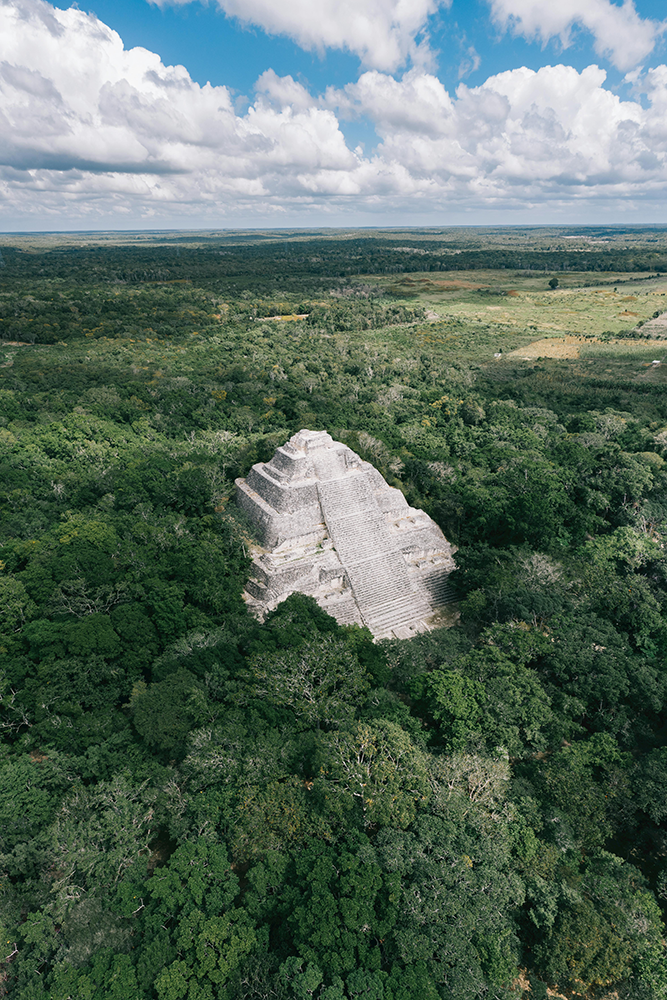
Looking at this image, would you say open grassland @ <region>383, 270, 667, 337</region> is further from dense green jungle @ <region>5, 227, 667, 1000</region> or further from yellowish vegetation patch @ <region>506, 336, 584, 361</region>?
dense green jungle @ <region>5, 227, 667, 1000</region>

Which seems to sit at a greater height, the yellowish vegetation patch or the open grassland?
the open grassland

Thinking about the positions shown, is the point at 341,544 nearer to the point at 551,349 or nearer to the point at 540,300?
the point at 551,349

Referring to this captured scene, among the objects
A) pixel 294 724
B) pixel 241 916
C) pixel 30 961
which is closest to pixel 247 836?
pixel 241 916

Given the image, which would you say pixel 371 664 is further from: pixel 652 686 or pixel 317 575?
pixel 652 686

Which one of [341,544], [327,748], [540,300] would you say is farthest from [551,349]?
[327,748]

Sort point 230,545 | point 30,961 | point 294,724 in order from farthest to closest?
1. point 230,545
2. point 294,724
3. point 30,961

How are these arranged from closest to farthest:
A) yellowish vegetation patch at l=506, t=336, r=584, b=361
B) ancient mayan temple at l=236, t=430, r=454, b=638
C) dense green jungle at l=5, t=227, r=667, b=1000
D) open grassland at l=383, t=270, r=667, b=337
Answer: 1. dense green jungle at l=5, t=227, r=667, b=1000
2. ancient mayan temple at l=236, t=430, r=454, b=638
3. yellowish vegetation patch at l=506, t=336, r=584, b=361
4. open grassland at l=383, t=270, r=667, b=337

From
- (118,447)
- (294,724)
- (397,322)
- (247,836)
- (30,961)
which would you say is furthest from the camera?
(397,322)

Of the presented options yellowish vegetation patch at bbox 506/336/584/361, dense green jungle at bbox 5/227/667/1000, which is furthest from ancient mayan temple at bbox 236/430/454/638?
yellowish vegetation patch at bbox 506/336/584/361
